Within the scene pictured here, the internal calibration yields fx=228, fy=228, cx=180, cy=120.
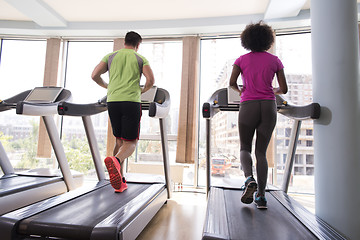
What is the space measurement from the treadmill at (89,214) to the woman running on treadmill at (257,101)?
84cm

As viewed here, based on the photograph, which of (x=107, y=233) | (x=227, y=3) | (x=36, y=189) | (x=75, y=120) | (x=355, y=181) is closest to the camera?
(x=107, y=233)

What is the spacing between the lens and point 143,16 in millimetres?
4066

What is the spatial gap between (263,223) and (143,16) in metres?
3.79

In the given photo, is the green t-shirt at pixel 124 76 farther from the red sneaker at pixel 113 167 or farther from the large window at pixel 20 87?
the large window at pixel 20 87

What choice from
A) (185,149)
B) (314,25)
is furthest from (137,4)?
(314,25)

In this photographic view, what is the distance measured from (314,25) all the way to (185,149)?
8.76 ft

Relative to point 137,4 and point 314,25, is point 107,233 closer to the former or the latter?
point 314,25

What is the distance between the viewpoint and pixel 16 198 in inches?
87.5

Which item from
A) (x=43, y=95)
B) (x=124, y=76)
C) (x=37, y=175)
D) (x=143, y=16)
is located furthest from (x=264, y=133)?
(x=143, y=16)

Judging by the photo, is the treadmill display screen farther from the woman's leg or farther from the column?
the column

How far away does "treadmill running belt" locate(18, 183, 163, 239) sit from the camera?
1377 millimetres

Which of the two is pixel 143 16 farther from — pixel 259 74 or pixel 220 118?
pixel 259 74

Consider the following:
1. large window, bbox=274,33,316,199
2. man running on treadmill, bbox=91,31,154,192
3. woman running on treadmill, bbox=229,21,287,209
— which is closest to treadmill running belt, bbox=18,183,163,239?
man running on treadmill, bbox=91,31,154,192

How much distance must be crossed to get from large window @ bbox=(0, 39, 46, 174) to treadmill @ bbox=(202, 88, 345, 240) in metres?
3.89
